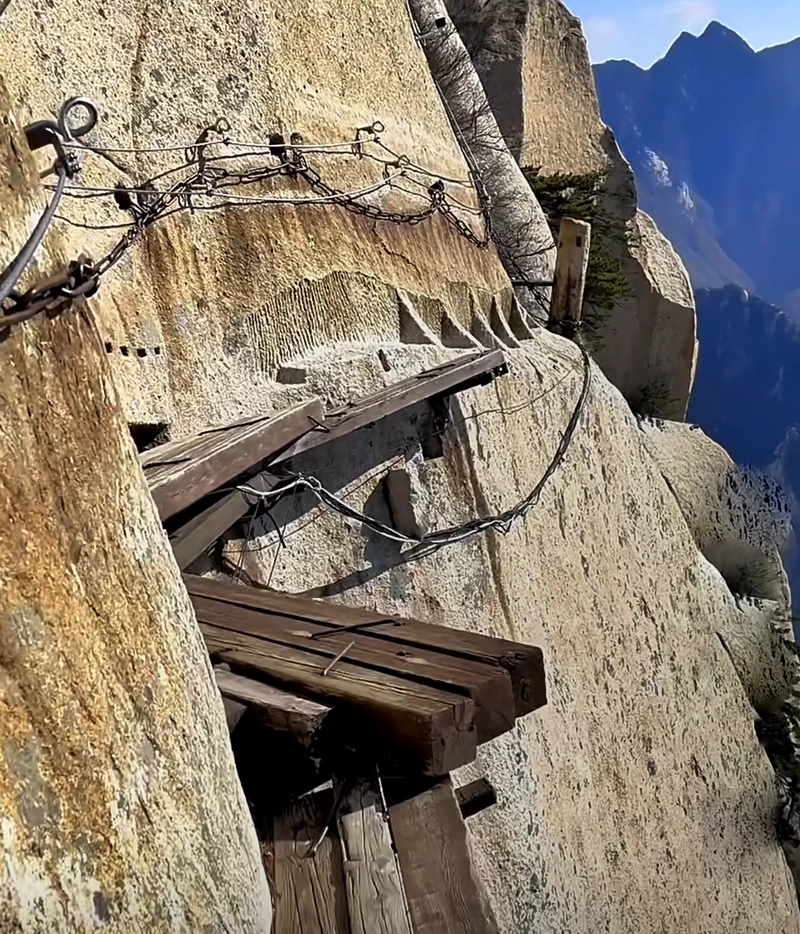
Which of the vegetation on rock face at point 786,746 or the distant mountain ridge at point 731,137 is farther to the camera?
the distant mountain ridge at point 731,137

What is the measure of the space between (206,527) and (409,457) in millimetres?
1369

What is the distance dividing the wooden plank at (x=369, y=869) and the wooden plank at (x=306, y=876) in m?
0.02

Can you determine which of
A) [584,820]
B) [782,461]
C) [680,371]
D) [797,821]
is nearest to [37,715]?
[584,820]

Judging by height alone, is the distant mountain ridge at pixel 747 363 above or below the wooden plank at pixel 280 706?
below

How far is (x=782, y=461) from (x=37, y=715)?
2765cm

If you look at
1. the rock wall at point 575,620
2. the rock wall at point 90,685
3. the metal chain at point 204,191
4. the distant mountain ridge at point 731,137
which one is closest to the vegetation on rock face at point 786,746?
the rock wall at point 575,620

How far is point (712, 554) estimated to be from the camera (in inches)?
369

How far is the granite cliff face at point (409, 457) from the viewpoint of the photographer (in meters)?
2.99

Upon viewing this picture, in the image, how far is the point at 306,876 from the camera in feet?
5.76

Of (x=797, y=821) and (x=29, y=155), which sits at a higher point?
(x=29, y=155)

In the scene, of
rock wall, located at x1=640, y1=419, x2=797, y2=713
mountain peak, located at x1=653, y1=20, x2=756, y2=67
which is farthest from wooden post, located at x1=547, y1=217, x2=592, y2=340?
mountain peak, located at x1=653, y1=20, x2=756, y2=67

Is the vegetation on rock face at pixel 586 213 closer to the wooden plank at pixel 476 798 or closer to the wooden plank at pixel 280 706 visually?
Answer: the wooden plank at pixel 476 798

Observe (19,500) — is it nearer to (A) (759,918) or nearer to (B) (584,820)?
(B) (584,820)

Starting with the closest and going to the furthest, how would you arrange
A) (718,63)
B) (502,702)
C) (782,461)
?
(502,702) < (782,461) < (718,63)
